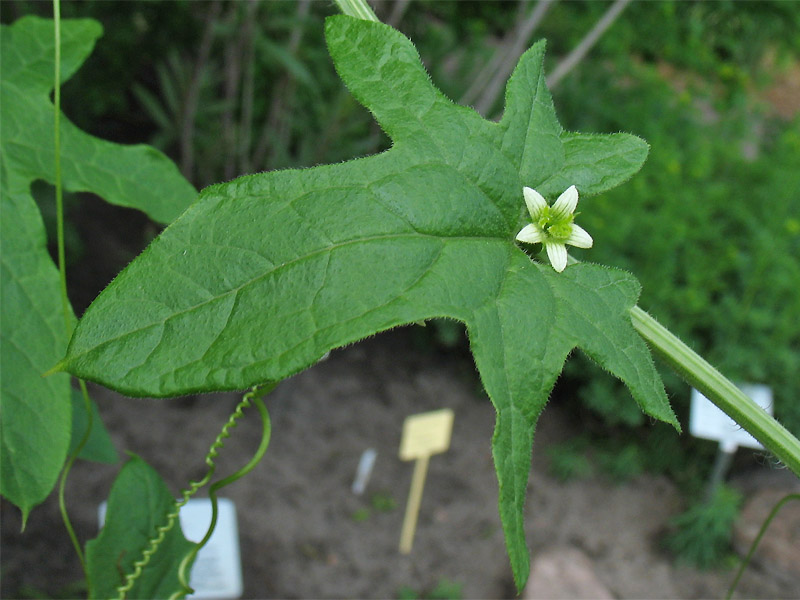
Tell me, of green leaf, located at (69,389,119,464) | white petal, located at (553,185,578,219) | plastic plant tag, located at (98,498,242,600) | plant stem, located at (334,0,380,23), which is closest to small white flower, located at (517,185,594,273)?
white petal, located at (553,185,578,219)

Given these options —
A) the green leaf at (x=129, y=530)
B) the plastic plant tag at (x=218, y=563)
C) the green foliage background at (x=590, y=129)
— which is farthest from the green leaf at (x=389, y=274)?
the green foliage background at (x=590, y=129)

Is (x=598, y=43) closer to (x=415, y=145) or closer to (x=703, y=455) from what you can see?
(x=703, y=455)

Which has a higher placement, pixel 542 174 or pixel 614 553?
pixel 542 174

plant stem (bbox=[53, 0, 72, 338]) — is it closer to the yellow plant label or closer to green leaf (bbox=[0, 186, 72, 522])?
green leaf (bbox=[0, 186, 72, 522])

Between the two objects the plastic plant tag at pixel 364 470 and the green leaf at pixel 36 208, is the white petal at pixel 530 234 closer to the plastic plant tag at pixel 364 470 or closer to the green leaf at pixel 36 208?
the green leaf at pixel 36 208

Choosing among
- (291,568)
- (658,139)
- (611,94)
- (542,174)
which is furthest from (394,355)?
(542,174)

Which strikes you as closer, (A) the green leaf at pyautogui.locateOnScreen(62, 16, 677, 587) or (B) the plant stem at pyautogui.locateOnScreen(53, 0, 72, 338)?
(A) the green leaf at pyautogui.locateOnScreen(62, 16, 677, 587)
